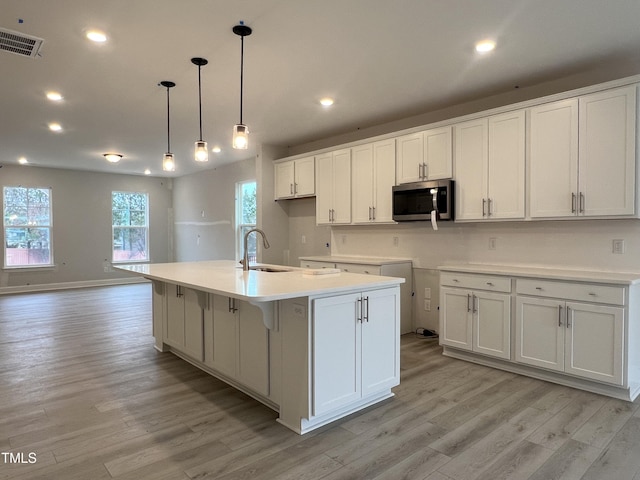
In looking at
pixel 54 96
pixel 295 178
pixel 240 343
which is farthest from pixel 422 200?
pixel 54 96

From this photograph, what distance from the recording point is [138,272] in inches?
137

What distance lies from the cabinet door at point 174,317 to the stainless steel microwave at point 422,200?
2.45 metres

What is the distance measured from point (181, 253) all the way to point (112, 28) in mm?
7784

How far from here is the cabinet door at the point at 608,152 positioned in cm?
294

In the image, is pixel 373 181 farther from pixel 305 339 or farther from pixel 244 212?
pixel 244 212

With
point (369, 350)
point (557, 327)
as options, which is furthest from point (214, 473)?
point (557, 327)

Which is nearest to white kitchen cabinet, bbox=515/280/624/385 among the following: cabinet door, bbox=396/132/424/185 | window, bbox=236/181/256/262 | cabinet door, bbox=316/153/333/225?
cabinet door, bbox=396/132/424/185

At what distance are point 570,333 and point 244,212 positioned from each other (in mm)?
6041

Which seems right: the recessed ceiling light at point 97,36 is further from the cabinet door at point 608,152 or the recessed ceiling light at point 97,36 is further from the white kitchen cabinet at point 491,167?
the cabinet door at point 608,152

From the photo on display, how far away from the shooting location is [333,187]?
5.36m

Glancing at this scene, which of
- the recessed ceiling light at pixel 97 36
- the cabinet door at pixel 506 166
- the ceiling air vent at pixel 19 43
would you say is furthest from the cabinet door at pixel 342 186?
the ceiling air vent at pixel 19 43

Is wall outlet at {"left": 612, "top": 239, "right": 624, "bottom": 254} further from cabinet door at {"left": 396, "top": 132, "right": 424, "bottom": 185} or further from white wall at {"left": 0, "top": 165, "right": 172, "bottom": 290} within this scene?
white wall at {"left": 0, "top": 165, "right": 172, "bottom": 290}

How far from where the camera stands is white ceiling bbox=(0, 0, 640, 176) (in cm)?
249

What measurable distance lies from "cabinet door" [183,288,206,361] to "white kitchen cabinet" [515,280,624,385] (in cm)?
263
